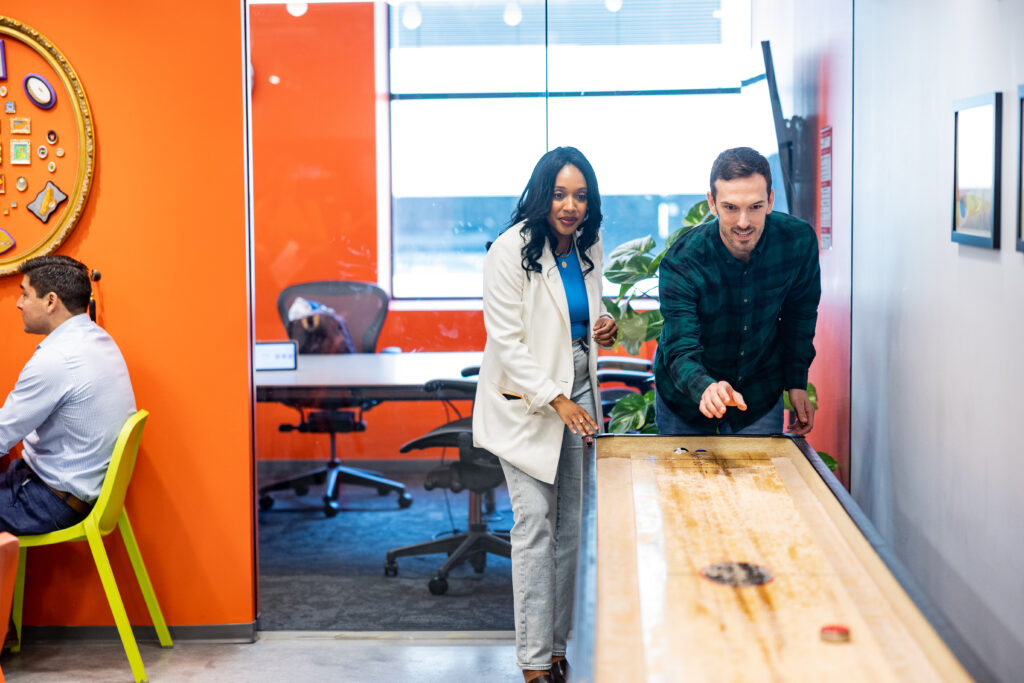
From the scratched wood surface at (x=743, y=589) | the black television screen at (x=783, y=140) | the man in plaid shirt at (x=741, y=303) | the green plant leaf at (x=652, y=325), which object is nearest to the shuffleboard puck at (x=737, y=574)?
the scratched wood surface at (x=743, y=589)

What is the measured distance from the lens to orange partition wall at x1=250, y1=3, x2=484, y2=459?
3.48 m

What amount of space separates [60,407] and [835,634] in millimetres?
2631

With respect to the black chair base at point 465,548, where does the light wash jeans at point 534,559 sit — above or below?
above

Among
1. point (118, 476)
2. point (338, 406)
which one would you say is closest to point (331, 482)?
point (338, 406)

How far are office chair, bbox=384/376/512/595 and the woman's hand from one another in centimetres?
92

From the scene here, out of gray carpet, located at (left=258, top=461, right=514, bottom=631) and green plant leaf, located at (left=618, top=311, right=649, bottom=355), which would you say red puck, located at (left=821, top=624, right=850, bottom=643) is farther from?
gray carpet, located at (left=258, top=461, right=514, bottom=631)

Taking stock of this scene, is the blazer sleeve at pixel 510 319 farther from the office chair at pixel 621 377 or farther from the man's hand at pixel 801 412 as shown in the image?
the office chair at pixel 621 377

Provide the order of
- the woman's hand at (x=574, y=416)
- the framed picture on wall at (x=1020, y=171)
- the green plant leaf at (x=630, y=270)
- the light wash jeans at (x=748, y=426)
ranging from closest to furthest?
the framed picture on wall at (x=1020, y=171)
the woman's hand at (x=574, y=416)
the light wash jeans at (x=748, y=426)
the green plant leaf at (x=630, y=270)

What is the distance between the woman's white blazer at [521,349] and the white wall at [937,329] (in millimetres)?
1044

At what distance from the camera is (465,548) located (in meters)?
3.70

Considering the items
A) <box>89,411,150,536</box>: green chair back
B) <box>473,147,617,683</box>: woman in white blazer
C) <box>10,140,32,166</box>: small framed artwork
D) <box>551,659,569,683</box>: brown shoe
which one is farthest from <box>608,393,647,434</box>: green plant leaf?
<box>10,140,32,166</box>: small framed artwork

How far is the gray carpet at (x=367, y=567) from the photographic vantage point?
362 centimetres

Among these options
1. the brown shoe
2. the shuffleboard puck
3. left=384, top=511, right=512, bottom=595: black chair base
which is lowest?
the brown shoe

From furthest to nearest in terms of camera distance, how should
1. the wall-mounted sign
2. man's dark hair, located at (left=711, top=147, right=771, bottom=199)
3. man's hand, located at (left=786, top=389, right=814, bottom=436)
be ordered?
the wall-mounted sign → man's hand, located at (left=786, top=389, right=814, bottom=436) → man's dark hair, located at (left=711, top=147, right=771, bottom=199)
